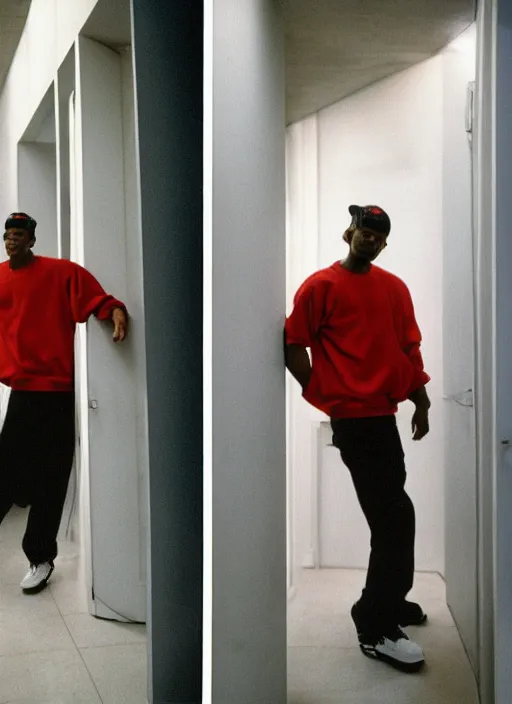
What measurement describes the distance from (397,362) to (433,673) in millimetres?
585

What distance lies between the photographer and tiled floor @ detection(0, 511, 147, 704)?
1.37m

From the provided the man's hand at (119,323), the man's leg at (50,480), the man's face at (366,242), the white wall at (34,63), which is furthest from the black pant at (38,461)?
the man's face at (366,242)

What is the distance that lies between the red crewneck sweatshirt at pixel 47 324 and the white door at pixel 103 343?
24 millimetres

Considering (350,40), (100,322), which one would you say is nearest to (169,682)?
(100,322)

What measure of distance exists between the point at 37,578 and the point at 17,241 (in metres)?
0.65

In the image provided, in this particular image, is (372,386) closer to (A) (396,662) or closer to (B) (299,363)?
(B) (299,363)

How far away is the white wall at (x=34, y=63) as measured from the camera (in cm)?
139

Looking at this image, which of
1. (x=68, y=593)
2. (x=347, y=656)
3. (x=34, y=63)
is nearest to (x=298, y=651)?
(x=347, y=656)

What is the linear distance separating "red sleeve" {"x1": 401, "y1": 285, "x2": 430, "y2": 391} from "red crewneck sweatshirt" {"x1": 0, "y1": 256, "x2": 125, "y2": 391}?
555 millimetres

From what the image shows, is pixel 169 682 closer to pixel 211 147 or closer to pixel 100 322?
pixel 100 322

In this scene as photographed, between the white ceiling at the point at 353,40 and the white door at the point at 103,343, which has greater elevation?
the white ceiling at the point at 353,40

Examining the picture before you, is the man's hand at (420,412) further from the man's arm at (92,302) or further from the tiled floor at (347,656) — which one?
the man's arm at (92,302)

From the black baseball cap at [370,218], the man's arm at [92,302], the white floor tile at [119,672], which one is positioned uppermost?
the black baseball cap at [370,218]

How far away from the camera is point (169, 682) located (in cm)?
144
